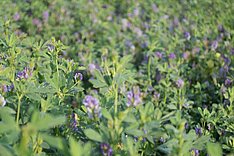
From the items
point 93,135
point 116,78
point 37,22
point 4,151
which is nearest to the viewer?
point 4,151

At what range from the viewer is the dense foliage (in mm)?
1337

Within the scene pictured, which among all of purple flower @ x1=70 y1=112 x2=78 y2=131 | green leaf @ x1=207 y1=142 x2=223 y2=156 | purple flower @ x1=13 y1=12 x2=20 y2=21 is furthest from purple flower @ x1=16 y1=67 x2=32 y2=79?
purple flower @ x1=13 y1=12 x2=20 y2=21

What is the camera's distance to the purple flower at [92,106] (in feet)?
4.58

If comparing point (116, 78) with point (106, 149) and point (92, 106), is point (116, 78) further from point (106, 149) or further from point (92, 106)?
point (106, 149)

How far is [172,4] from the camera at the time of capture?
4543 millimetres

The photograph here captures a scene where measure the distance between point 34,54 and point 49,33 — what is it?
4.20ft

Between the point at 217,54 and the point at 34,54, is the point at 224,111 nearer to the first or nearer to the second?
the point at 217,54

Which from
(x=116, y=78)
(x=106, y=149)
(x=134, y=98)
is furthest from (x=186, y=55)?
(x=106, y=149)

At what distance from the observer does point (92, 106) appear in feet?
4.60

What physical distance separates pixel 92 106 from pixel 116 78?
21 cm

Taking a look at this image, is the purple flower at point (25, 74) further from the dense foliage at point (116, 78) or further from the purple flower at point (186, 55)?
the purple flower at point (186, 55)

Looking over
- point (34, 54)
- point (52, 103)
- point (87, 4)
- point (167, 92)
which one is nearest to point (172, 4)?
point (87, 4)

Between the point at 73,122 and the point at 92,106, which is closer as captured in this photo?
the point at 92,106

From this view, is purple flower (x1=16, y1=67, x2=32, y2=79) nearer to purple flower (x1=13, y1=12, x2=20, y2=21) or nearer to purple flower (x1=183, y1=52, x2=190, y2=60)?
purple flower (x1=183, y1=52, x2=190, y2=60)
